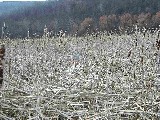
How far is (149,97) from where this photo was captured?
339 centimetres

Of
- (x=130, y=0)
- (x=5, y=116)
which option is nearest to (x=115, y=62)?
(x=5, y=116)

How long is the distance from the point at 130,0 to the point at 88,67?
5884 centimetres

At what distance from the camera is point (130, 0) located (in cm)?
6272

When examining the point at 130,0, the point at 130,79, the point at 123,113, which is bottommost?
the point at 123,113

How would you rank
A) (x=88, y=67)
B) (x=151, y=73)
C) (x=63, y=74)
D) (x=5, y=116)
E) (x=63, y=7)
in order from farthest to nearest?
(x=63, y=7) < (x=88, y=67) < (x=63, y=74) < (x=151, y=73) < (x=5, y=116)

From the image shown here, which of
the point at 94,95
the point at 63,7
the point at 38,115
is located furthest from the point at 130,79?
the point at 63,7

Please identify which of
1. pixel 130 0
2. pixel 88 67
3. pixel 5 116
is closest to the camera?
pixel 5 116

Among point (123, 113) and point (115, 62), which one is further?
point (115, 62)

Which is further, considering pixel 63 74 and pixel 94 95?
pixel 63 74

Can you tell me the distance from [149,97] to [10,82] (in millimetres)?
1192

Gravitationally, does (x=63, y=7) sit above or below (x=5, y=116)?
above

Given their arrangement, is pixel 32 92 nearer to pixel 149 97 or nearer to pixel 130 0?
pixel 149 97

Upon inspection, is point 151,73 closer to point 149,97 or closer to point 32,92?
point 149,97

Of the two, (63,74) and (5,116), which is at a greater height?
(63,74)
